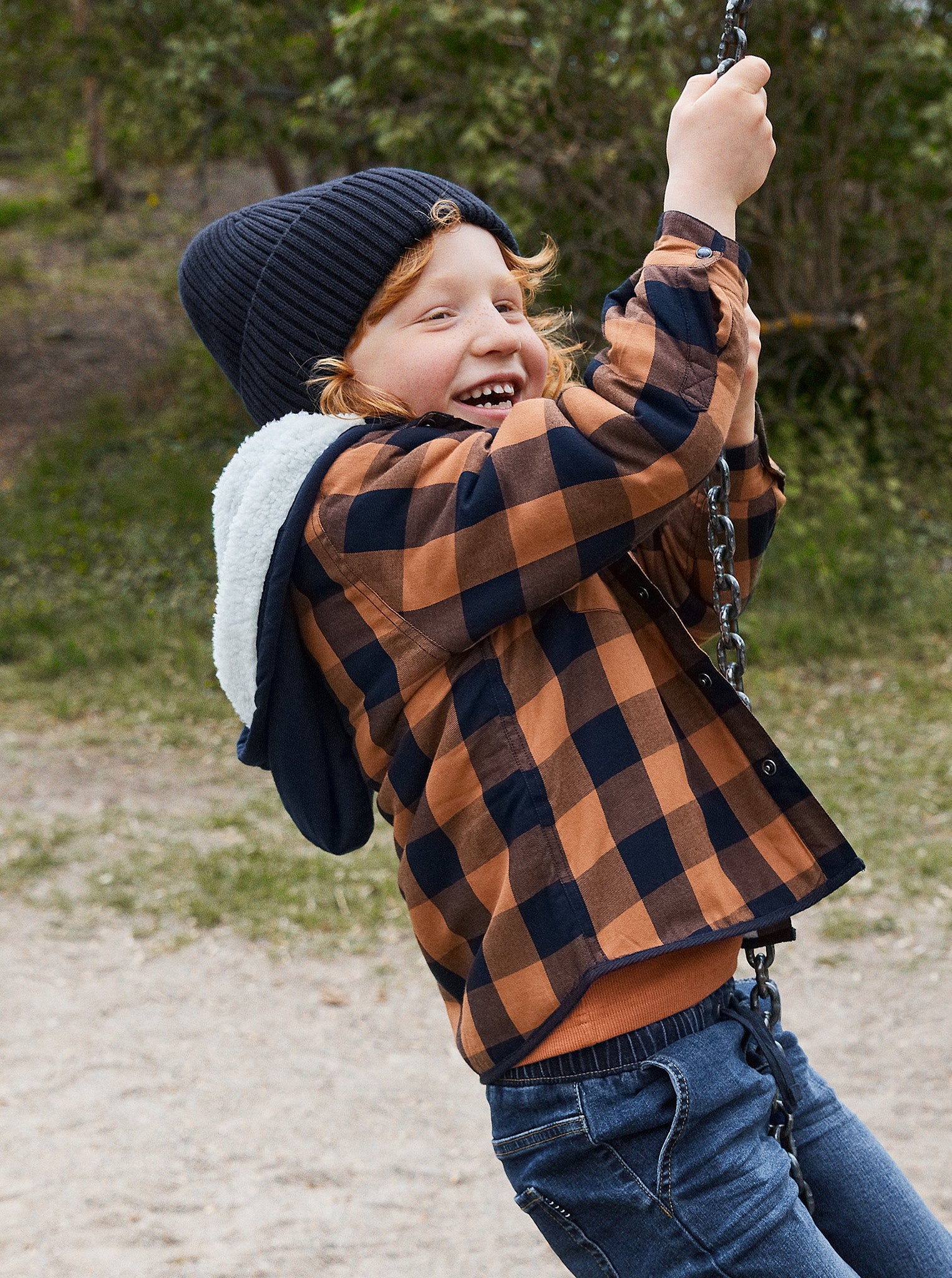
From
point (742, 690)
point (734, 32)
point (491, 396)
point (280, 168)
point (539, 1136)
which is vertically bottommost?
point (280, 168)

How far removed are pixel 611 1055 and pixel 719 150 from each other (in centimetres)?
96

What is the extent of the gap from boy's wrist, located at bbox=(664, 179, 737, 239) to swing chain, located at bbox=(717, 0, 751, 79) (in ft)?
0.61

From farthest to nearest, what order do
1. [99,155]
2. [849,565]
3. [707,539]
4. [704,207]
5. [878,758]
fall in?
[99,155], [849,565], [878,758], [707,539], [704,207]

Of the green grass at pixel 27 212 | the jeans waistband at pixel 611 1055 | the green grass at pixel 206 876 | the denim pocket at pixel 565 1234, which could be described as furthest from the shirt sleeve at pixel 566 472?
the green grass at pixel 27 212

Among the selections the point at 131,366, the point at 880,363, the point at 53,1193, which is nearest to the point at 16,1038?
the point at 53,1193

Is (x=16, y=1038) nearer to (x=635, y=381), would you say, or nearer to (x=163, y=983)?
(x=163, y=983)

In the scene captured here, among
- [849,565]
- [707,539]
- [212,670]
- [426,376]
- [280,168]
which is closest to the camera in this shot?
[426,376]

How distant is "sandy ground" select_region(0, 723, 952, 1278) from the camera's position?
2.78 meters

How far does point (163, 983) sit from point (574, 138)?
209 inches

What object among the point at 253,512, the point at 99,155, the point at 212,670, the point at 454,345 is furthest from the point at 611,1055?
the point at 99,155

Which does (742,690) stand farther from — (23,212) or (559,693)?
(23,212)

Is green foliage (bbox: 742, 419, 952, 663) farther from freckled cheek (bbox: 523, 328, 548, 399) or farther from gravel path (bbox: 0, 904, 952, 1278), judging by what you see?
freckled cheek (bbox: 523, 328, 548, 399)

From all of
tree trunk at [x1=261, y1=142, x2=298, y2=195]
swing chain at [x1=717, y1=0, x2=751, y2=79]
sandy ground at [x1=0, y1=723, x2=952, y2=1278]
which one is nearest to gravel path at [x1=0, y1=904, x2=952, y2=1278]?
sandy ground at [x1=0, y1=723, x2=952, y2=1278]

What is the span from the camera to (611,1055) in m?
1.23
